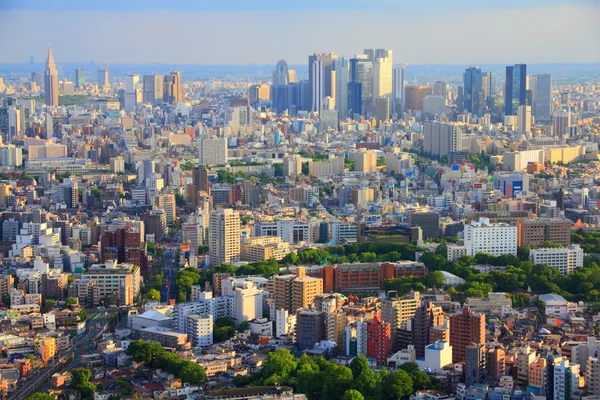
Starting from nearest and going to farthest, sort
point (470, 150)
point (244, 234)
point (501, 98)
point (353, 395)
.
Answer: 1. point (353, 395)
2. point (244, 234)
3. point (470, 150)
4. point (501, 98)

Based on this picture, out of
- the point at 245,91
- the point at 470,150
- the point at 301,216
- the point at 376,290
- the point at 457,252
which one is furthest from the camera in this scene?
the point at 245,91

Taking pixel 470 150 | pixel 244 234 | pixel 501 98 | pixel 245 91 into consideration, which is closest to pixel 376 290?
pixel 244 234

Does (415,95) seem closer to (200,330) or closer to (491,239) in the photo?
(491,239)

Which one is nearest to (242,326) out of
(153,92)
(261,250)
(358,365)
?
(358,365)

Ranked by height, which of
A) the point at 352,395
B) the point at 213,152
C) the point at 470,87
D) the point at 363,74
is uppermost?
the point at 363,74

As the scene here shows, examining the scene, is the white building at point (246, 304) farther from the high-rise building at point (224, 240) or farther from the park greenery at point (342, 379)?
the high-rise building at point (224, 240)

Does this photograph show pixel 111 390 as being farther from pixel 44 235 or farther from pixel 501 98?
pixel 501 98

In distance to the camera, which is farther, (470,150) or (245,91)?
(245,91)

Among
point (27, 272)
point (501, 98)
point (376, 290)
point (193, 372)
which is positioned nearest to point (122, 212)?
point (27, 272)
